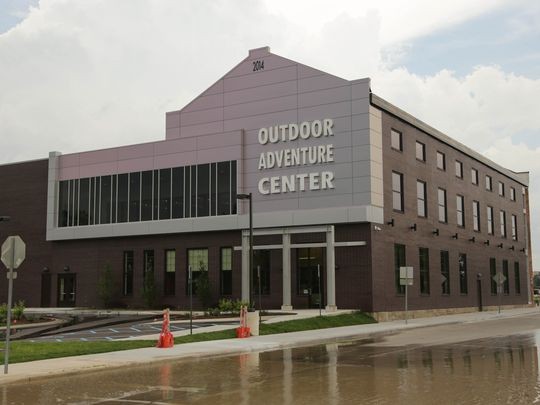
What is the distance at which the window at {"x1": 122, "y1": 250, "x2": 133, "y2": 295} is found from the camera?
4666cm

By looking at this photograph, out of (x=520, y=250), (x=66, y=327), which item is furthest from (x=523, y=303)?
(x=66, y=327)

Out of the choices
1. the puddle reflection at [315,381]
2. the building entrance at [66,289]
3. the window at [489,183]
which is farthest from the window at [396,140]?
the building entrance at [66,289]

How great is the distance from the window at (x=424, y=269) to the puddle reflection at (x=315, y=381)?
24.8 m

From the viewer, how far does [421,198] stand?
4572 cm

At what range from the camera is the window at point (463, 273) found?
5109cm

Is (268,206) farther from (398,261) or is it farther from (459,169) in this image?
(459,169)

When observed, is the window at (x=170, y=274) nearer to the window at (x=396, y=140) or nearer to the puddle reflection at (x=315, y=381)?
the window at (x=396, y=140)

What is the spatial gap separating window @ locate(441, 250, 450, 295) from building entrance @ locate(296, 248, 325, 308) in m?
12.6

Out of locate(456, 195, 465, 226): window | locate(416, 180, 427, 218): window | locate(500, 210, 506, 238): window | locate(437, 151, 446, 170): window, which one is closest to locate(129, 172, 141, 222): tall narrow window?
locate(416, 180, 427, 218): window

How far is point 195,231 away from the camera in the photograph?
43.8m

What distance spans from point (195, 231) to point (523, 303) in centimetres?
3888

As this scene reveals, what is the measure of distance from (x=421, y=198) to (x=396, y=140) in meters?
5.25

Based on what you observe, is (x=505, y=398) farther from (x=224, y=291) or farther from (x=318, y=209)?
(x=224, y=291)

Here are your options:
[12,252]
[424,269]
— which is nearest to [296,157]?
[424,269]
